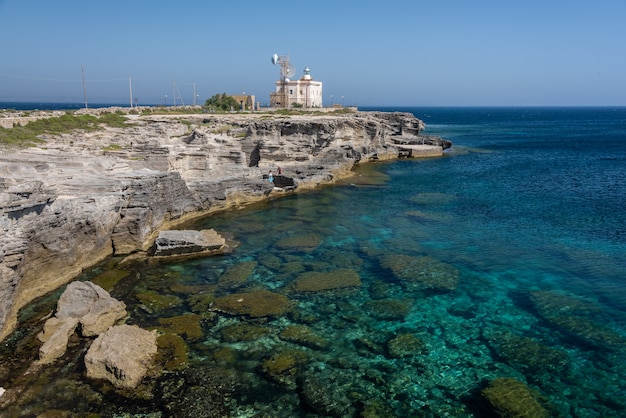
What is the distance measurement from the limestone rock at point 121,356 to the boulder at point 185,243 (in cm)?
835

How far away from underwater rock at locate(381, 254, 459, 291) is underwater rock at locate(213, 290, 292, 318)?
617 centimetres

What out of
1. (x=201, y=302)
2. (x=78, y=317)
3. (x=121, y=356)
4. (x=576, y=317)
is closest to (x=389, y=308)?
(x=576, y=317)

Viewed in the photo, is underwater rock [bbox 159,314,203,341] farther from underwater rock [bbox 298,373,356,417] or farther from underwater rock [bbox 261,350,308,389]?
underwater rock [bbox 298,373,356,417]

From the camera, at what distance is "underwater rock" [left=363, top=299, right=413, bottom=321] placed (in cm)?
1747

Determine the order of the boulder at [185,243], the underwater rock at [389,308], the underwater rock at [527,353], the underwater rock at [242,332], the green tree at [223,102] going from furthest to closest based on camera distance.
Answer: the green tree at [223,102]
the boulder at [185,243]
the underwater rock at [389,308]
the underwater rock at [242,332]
the underwater rock at [527,353]

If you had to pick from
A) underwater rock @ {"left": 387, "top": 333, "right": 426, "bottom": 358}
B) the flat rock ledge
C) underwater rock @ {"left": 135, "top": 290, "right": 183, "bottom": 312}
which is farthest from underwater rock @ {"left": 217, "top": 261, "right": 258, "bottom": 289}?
underwater rock @ {"left": 387, "top": 333, "right": 426, "bottom": 358}

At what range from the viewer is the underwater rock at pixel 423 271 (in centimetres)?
2059

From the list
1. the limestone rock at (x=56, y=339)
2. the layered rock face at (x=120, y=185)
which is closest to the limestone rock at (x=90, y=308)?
the limestone rock at (x=56, y=339)

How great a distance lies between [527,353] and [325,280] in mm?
8844

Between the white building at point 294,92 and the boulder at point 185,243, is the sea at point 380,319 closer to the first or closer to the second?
the boulder at point 185,243

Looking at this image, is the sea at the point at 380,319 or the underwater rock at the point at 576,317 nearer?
the sea at the point at 380,319

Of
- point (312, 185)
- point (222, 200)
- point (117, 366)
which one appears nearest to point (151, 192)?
point (222, 200)

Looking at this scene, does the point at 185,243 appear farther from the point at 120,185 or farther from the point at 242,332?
the point at 242,332

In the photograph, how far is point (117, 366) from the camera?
43.2 feet
